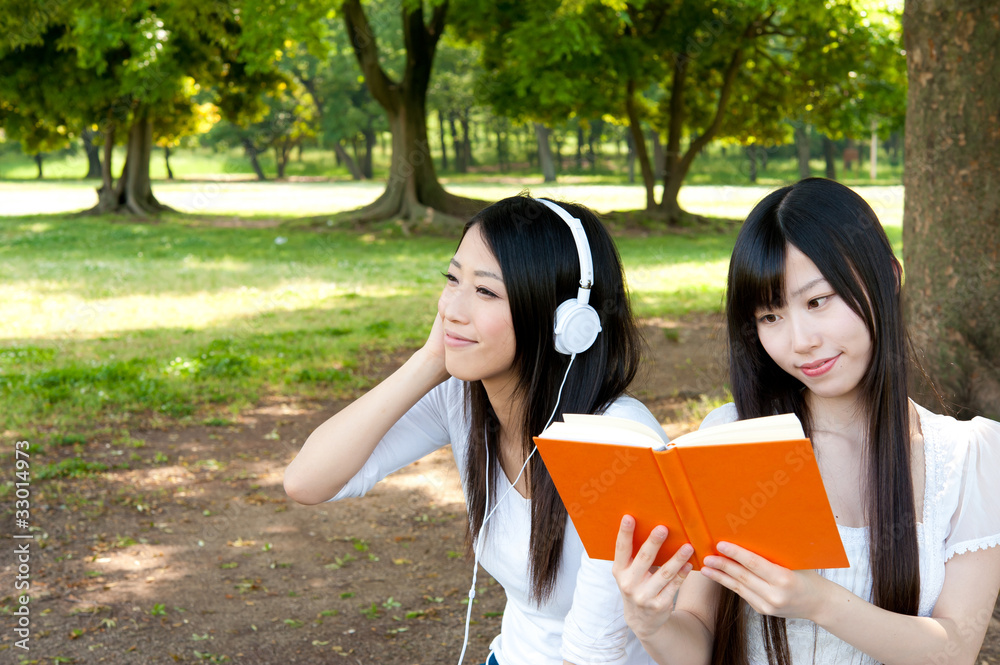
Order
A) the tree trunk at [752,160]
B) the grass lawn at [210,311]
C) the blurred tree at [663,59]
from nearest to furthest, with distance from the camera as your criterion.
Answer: the grass lawn at [210,311] → the blurred tree at [663,59] → the tree trunk at [752,160]

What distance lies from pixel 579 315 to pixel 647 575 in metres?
0.59

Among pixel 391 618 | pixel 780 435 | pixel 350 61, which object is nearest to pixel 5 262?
pixel 391 618

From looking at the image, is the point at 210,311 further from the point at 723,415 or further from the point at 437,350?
the point at 723,415

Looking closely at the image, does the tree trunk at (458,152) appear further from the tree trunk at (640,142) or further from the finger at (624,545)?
the finger at (624,545)

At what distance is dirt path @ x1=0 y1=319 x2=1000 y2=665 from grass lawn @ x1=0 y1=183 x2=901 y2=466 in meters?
0.88

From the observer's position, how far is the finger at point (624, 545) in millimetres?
1431

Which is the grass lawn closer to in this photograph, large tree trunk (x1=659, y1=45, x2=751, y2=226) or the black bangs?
the black bangs

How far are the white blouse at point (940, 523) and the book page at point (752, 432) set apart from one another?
607 mm

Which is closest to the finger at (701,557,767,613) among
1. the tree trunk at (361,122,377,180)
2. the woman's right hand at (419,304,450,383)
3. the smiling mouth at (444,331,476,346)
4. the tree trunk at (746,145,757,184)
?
the smiling mouth at (444,331,476,346)

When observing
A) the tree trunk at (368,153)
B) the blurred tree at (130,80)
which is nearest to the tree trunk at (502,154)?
the tree trunk at (368,153)

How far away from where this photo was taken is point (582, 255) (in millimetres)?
1922

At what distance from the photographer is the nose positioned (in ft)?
5.49

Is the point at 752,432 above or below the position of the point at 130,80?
below

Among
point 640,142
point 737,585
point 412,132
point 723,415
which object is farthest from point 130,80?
point 737,585
